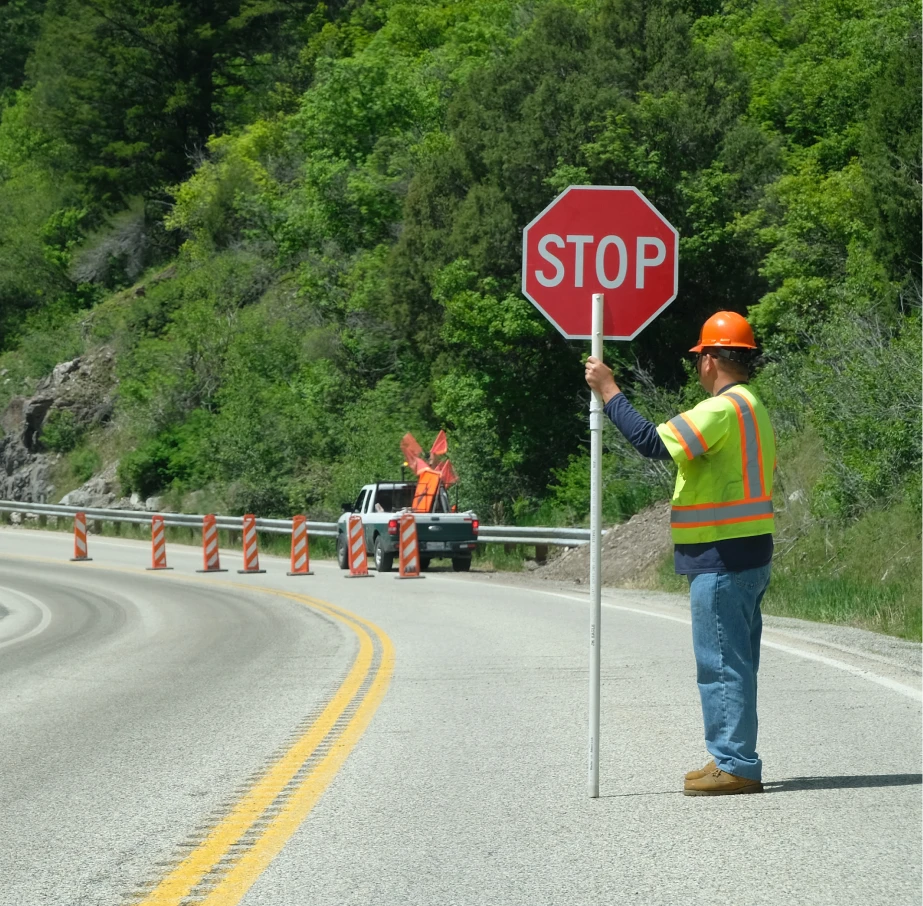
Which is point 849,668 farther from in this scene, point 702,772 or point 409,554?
point 409,554

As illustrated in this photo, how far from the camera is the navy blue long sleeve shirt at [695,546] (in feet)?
20.4

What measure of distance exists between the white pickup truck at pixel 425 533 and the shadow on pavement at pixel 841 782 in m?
20.5

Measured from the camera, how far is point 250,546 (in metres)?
28.2

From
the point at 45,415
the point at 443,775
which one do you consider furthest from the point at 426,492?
the point at 45,415

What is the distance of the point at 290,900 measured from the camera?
4977 millimetres

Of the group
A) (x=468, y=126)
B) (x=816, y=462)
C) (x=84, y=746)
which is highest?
(x=468, y=126)

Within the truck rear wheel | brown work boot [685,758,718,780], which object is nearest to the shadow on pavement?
brown work boot [685,758,718,780]

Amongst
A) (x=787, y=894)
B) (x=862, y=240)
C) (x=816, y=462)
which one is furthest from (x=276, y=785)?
(x=862, y=240)

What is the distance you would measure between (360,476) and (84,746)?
94.1ft

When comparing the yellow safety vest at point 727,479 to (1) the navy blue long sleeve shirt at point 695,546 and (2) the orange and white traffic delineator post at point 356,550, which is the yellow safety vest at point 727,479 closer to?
Answer: (1) the navy blue long sleeve shirt at point 695,546

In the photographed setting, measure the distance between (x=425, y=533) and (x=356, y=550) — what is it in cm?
173

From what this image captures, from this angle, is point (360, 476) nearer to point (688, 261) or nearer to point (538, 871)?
point (688, 261)

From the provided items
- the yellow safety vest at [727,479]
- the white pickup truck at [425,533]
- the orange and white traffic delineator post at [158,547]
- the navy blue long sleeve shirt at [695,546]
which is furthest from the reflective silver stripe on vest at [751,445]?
the orange and white traffic delineator post at [158,547]

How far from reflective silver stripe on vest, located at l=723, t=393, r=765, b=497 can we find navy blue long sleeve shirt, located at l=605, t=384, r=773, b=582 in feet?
0.72
